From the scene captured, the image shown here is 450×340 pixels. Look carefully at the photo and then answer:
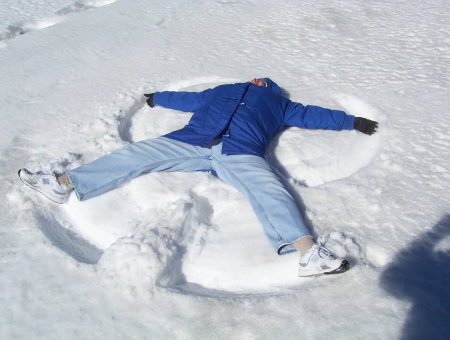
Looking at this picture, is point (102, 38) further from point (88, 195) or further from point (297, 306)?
point (297, 306)

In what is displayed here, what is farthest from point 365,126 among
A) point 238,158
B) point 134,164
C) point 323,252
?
point 134,164

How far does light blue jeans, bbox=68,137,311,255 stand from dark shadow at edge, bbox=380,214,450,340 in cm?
46

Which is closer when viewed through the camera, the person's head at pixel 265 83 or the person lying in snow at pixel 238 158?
the person lying in snow at pixel 238 158

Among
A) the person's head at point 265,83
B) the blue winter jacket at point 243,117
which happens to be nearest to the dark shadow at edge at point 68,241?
the blue winter jacket at point 243,117

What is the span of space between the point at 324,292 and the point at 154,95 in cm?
199

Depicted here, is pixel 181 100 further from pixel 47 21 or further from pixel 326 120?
pixel 47 21

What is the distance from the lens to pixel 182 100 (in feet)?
9.75

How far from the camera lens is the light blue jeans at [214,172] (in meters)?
2.02

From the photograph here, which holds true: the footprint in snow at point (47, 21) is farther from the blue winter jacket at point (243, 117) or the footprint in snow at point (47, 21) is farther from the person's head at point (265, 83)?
the person's head at point (265, 83)

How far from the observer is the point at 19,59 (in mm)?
4070

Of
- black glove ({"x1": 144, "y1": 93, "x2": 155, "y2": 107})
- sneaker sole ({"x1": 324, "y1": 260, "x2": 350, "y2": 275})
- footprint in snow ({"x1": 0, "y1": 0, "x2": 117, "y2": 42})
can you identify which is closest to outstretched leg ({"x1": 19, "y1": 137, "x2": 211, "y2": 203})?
black glove ({"x1": 144, "y1": 93, "x2": 155, "y2": 107})

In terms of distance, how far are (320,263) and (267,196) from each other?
46 cm

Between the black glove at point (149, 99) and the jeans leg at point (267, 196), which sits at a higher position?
the jeans leg at point (267, 196)

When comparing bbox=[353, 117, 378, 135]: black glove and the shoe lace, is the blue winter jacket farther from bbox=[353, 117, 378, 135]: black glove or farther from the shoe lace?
the shoe lace
